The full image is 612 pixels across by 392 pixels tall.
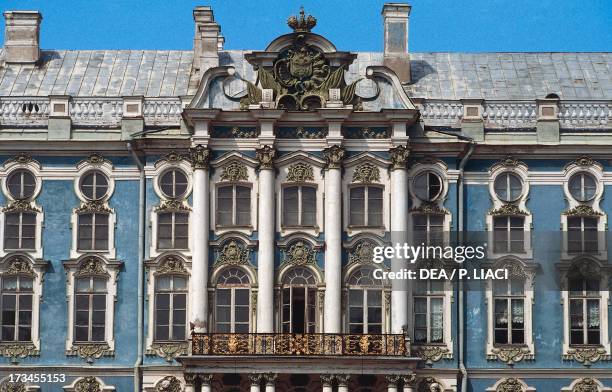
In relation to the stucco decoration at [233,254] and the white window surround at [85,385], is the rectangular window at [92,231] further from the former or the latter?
the white window surround at [85,385]

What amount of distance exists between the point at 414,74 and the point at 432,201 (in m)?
6.68

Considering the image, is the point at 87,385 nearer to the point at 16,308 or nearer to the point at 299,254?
the point at 16,308

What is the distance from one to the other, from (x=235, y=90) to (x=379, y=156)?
5564mm

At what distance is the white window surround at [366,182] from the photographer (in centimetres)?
5459

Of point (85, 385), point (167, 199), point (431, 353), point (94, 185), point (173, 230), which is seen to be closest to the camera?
point (85, 385)

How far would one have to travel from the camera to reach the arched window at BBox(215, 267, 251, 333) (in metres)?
54.1

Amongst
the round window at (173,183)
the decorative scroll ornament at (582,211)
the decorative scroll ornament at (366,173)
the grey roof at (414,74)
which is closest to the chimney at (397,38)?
the grey roof at (414,74)

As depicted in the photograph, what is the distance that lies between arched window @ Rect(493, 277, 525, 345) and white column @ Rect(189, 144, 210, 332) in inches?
368

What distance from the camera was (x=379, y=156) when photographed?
54875 millimetres

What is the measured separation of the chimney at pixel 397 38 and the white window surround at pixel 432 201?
5058 mm

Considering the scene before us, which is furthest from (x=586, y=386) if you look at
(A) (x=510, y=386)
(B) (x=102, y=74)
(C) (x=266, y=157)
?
(B) (x=102, y=74)

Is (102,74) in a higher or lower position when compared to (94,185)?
higher

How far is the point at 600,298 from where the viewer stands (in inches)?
2157

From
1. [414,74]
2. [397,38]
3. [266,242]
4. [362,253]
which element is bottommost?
[362,253]
